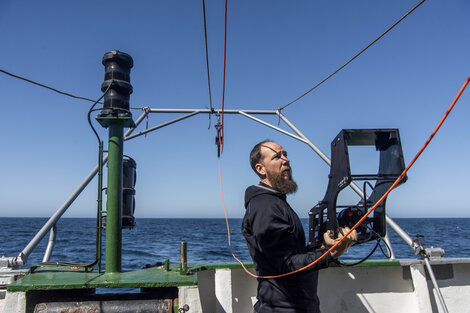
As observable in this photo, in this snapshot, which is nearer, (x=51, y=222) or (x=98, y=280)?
(x=98, y=280)

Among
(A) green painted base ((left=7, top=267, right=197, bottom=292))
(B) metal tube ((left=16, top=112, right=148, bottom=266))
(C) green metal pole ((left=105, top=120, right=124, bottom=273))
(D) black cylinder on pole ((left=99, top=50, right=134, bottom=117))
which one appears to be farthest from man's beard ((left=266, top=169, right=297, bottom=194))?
(B) metal tube ((left=16, top=112, right=148, bottom=266))

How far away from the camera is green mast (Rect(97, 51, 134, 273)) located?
3.58 m

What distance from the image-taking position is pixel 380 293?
4309 millimetres

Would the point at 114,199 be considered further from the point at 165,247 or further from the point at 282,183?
the point at 165,247

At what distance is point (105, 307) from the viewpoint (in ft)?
9.18

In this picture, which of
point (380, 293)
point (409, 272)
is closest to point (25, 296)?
point (380, 293)

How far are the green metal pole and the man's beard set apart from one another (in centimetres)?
179

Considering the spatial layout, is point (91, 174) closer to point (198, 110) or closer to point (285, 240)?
point (198, 110)

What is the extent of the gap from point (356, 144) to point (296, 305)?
1374 mm

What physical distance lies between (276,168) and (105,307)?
1.70m

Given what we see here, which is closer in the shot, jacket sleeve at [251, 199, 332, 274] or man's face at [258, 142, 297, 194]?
jacket sleeve at [251, 199, 332, 274]

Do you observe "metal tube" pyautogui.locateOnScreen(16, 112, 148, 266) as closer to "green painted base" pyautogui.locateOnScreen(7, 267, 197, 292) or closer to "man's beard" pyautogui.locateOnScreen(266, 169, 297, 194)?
"green painted base" pyautogui.locateOnScreen(7, 267, 197, 292)

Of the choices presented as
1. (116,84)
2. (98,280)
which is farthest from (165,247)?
(98,280)

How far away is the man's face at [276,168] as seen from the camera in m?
2.55
